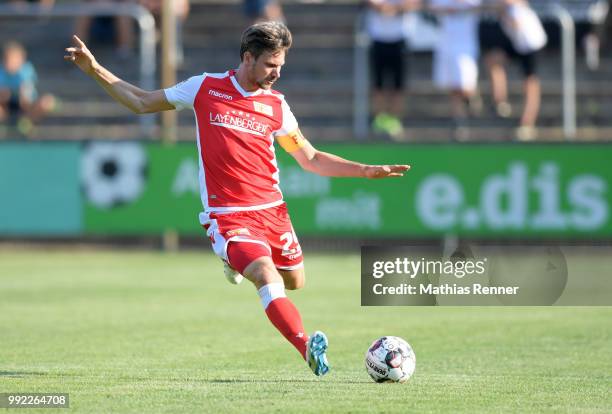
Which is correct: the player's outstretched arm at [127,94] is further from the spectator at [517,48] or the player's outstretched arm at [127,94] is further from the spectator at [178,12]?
the spectator at [178,12]

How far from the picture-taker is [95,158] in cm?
2019

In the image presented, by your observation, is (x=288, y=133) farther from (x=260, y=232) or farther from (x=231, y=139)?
(x=260, y=232)

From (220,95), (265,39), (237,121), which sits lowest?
(237,121)

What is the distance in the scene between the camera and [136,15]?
72.4ft

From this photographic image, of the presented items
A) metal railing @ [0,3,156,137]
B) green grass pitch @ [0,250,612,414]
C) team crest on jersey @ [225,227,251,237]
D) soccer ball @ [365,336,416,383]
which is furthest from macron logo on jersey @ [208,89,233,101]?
metal railing @ [0,3,156,137]

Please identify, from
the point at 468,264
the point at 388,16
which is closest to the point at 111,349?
the point at 468,264

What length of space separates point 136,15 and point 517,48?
265 inches

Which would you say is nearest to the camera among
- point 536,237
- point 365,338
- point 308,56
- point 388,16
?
point 365,338

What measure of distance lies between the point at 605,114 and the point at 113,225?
350 inches

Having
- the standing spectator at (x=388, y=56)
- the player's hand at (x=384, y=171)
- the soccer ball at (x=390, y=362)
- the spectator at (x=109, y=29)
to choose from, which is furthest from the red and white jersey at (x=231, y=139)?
the spectator at (x=109, y=29)

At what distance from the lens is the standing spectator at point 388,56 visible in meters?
20.7

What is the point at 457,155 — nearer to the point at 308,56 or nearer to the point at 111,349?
the point at 308,56

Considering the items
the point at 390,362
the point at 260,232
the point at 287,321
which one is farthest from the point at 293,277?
the point at 390,362

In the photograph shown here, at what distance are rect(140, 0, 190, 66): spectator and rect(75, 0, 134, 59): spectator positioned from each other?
1.55 ft
